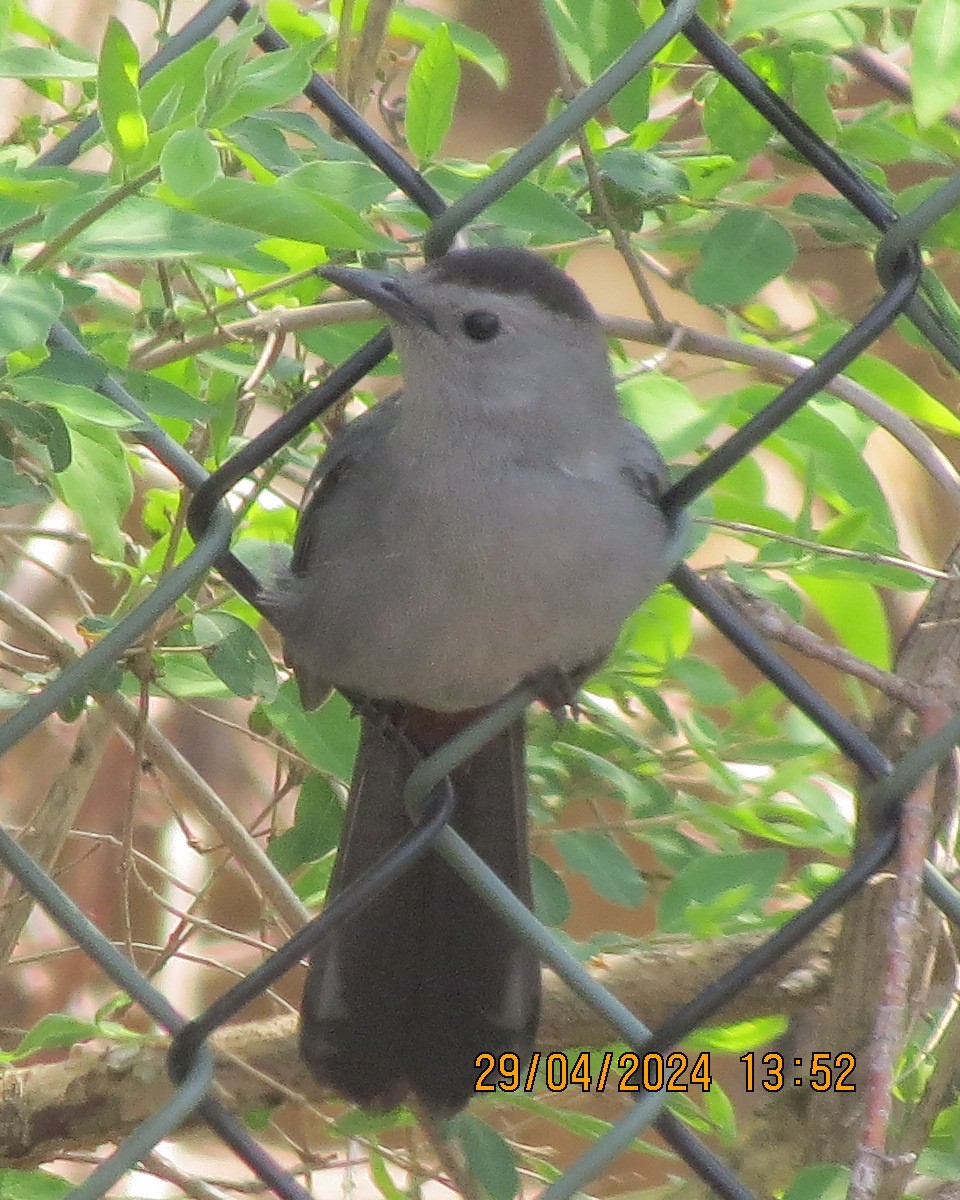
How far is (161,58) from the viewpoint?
1.22 meters

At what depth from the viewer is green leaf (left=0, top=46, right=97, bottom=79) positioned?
1.15m

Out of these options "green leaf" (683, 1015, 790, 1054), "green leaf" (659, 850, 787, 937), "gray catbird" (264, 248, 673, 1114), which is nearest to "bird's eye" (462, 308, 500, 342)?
"gray catbird" (264, 248, 673, 1114)

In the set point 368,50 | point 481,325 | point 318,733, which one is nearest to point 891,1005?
point 318,733

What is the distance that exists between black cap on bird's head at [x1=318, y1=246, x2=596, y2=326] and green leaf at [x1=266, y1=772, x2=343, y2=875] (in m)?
0.69

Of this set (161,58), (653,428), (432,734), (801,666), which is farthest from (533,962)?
(801,666)

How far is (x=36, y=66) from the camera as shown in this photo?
1.20m

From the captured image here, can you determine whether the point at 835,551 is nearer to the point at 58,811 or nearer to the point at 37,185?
the point at 37,185

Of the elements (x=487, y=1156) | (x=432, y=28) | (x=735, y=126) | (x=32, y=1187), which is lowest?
(x=32, y=1187)

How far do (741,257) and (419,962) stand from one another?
982 millimetres

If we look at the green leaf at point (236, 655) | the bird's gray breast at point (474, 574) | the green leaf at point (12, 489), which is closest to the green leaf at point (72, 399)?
Answer: the green leaf at point (12, 489)

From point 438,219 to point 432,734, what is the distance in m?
1.06

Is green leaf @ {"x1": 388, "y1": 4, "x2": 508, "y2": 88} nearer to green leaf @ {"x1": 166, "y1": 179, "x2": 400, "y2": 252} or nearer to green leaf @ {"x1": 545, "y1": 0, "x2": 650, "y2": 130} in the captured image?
green leaf @ {"x1": 545, "y1": 0, "x2": 650, "y2": 130}
